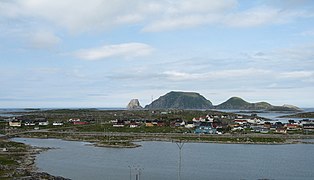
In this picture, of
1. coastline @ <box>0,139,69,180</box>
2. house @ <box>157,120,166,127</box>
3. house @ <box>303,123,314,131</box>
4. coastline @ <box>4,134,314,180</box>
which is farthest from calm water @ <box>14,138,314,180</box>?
house @ <box>157,120,166,127</box>

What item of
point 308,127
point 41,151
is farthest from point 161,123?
point 41,151

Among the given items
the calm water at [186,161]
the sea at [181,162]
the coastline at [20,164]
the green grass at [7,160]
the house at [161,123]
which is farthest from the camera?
the house at [161,123]

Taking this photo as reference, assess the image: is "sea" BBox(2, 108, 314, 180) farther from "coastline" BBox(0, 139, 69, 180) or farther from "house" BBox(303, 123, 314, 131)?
"house" BBox(303, 123, 314, 131)

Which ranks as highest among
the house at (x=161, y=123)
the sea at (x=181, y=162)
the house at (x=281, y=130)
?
the house at (x=161, y=123)

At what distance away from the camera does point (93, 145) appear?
52312 mm

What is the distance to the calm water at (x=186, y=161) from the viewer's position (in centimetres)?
3247

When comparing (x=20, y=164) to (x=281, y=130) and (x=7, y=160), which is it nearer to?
(x=7, y=160)

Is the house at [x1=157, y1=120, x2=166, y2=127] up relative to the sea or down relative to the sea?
up

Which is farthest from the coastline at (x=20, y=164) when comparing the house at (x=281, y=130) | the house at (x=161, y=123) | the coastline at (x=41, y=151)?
the house at (x=281, y=130)

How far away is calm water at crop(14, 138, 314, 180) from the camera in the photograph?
3247 cm

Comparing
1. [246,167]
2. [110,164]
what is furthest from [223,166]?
[110,164]

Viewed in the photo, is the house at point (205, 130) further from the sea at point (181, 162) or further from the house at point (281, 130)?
the sea at point (181, 162)

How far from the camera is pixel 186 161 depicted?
3938 cm

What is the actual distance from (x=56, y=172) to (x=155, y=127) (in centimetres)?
4533
